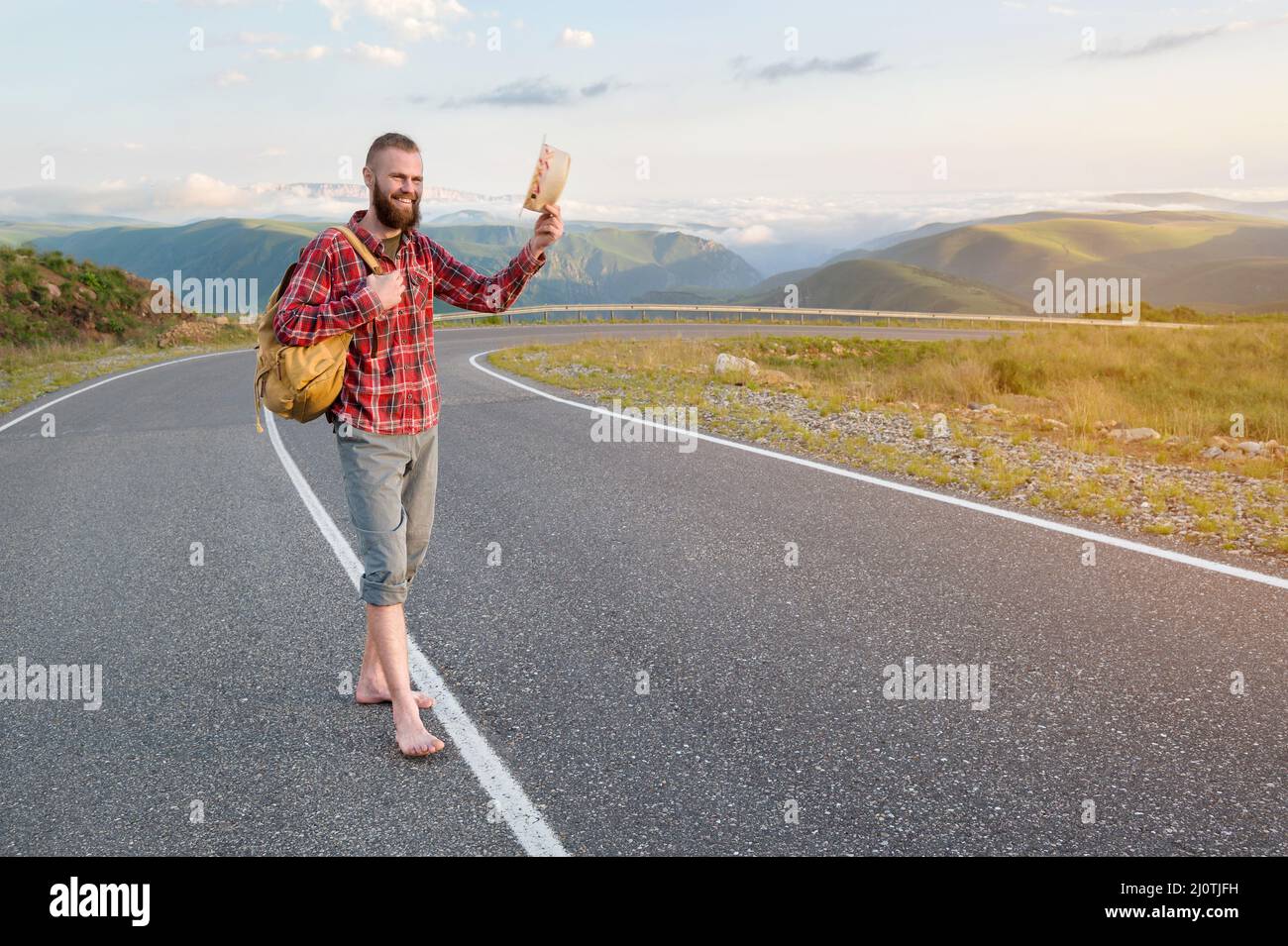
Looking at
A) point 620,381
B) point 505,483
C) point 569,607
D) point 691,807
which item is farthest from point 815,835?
point 620,381

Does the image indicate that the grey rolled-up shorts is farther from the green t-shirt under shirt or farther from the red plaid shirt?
the green t-shirt under shirt

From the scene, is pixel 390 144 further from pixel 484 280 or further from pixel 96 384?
pixel 96 384

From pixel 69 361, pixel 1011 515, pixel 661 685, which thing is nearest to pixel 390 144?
pixel 661 685

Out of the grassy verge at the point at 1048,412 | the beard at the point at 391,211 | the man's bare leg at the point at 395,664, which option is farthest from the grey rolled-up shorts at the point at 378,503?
the grassy verge at the point at 1048,412

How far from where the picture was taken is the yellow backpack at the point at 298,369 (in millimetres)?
3479

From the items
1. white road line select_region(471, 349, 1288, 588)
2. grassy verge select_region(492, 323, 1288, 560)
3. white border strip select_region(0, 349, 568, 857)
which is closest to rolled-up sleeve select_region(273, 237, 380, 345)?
white border strip select_region(0, 349, 568, 857)

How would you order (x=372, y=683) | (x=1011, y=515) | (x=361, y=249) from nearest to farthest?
(x=361, y=249), (x=372, y=683), (x=1011, y=515)

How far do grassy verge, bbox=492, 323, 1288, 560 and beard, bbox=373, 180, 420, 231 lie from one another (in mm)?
5453

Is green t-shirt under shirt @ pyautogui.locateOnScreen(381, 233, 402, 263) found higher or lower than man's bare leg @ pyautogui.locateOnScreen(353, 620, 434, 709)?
higher

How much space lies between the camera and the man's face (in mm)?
3576

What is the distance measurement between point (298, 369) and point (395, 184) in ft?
2.62

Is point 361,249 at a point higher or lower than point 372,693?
higher

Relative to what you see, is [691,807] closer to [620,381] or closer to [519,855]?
[519,855]

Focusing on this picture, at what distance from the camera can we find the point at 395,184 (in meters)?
3.59
